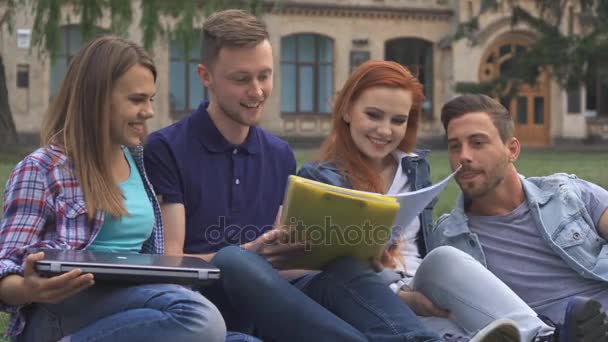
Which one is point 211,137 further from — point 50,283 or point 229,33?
point 50,283

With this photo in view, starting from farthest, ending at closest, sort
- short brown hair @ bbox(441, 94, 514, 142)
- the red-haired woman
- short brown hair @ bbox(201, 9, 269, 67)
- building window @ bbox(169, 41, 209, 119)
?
1. building window @ bbox(169, 41, 209, 119)
2. short brown hair @ bbox(441, 94, 514, 142)
3. short brown hair @ bbox(201, 9, 269, 67)
4. the red-haired woman

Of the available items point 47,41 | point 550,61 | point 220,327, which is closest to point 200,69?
point 220,327

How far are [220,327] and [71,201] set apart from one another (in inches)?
22.5

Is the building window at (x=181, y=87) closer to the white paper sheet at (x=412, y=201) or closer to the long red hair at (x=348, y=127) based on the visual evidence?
the long red hair at (x=348, y=127)

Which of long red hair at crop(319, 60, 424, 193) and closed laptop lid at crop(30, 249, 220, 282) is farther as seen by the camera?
long red hair at crop(319, 60, 424, 193)

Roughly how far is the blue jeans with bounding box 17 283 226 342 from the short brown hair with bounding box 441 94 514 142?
1342 mm

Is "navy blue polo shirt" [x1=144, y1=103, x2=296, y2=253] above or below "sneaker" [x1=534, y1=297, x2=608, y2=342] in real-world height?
above

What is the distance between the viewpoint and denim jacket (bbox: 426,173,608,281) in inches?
134

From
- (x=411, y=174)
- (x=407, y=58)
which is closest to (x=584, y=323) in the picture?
(x=411, y=174)

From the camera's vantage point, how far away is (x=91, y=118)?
2859 mm

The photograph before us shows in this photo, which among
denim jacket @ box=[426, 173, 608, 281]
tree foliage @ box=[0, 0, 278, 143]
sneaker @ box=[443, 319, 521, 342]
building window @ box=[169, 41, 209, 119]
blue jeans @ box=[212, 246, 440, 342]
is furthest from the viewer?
building window @ box=[169, 41, 209, 119]

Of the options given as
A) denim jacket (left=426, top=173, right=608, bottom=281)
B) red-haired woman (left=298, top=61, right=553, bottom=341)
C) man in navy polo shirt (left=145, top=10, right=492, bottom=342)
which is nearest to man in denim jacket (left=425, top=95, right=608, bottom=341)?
denim jacket (left=426, top=173, right=608, bottom=281)

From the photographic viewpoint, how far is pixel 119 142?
117 inches

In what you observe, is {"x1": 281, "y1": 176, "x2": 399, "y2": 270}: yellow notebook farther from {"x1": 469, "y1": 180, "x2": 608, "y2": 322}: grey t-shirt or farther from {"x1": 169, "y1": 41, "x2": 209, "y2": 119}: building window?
{"x1": 169, "y1": 41, "x2": 209, "y2": 119}: building window
